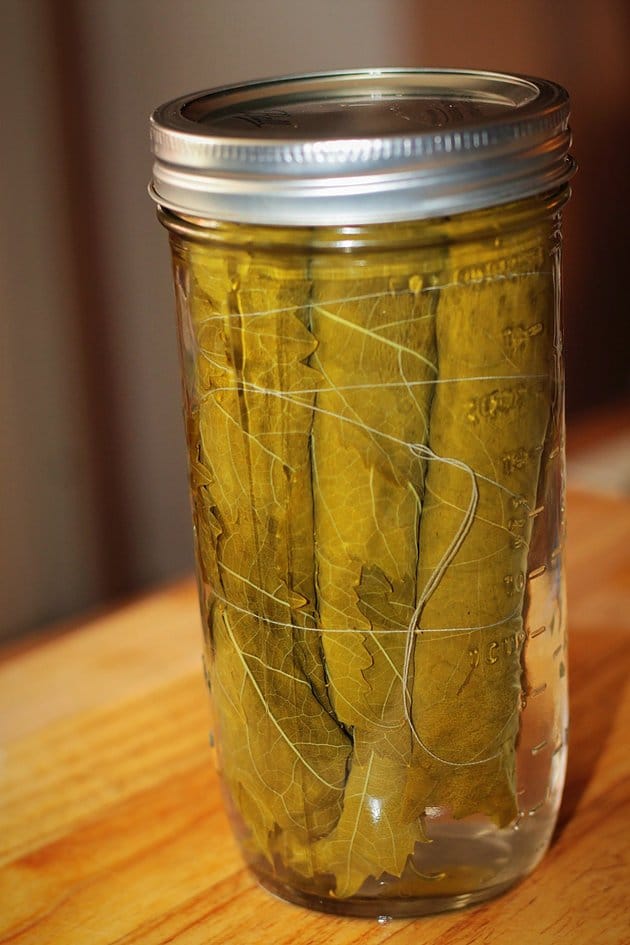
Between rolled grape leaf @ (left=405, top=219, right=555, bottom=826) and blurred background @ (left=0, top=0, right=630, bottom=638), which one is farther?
blurred background @ (left=0, top=0, right=630, bottom=638)

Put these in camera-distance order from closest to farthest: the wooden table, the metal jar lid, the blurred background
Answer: the metal jar lid
the wooden table
the blurred background

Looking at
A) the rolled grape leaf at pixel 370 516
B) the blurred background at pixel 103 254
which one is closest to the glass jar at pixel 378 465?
the rolled grape leaf at pixel 370 516

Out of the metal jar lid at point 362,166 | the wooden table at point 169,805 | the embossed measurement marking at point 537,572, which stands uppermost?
the metal jar lid at point 362,166

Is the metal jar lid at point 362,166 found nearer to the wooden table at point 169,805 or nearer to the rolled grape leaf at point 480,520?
the rolled grape leaf at point 480,520

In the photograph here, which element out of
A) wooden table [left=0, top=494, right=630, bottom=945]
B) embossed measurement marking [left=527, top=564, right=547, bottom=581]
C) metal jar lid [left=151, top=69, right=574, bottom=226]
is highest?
metal jar lid [left=151, top=69, right=574, bottom=226]

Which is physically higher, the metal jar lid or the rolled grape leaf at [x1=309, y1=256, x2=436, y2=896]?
the metal jar lid

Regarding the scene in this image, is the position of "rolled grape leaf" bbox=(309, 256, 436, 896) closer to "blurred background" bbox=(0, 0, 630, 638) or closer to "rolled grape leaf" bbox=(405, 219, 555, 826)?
"rolled grape leaf" bbox=(405, 219, 555, 826)

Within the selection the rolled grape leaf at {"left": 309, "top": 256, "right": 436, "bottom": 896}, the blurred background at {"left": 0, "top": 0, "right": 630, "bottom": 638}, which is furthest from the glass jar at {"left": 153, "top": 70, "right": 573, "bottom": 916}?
the blurred background at {"left": 0, "top": 0, "right": 630, "bottom": 638}

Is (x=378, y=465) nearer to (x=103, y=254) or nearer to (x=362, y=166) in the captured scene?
(x=362, y=166)

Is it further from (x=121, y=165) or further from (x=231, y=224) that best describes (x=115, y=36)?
(x=231, y=224)
